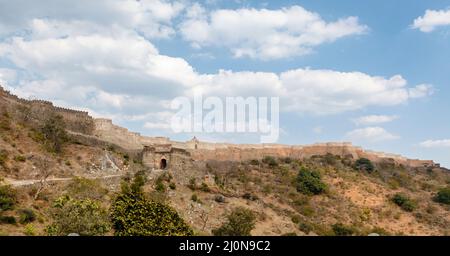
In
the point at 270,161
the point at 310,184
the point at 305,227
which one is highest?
the point at 270,161

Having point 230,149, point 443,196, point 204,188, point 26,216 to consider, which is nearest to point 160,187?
point 204,188

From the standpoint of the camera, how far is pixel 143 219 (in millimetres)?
21891

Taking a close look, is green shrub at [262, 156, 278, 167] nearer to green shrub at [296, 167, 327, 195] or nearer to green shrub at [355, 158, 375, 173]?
green shrub at [296, 167, 327, 195]

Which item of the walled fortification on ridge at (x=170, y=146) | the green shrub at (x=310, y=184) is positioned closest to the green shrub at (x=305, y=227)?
the green shrub at (x=310, y=184)

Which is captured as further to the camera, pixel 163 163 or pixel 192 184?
pixel 163 163

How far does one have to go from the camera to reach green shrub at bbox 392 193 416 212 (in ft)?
153

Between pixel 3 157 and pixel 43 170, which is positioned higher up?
pixel 3 157

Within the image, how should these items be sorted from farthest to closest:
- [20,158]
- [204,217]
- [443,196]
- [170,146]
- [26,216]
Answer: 1. [443,196]
2. [170,146]
3. [204,217]
4. [20,158]
5. [26,216]

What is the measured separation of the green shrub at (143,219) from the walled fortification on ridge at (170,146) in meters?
16.8

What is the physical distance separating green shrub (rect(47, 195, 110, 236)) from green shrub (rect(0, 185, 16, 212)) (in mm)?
3179

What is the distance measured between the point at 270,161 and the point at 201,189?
22015 millimetres

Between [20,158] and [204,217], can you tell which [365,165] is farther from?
[20,158]
